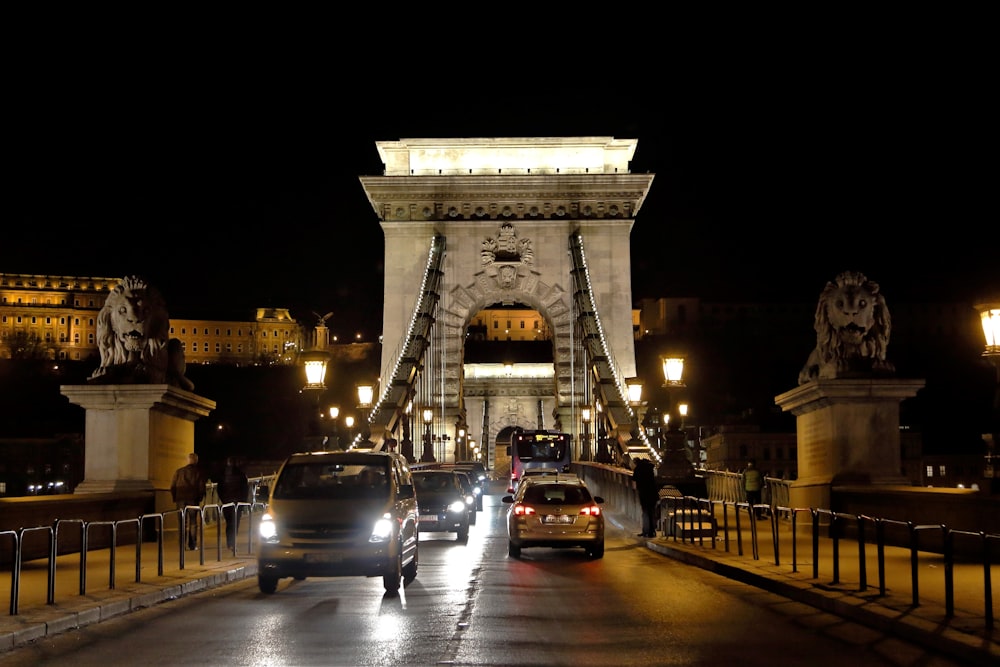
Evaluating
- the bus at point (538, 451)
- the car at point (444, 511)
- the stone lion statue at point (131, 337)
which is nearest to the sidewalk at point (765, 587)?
the stone lion statue at point (131, 337)

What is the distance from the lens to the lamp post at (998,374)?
624 inches

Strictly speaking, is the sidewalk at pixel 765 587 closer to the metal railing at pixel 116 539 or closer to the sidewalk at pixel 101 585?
the sidewalk at pixel 101 585

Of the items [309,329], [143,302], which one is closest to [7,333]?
[309,329]

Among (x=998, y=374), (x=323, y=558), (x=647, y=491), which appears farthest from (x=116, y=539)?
(x=998, y=374)

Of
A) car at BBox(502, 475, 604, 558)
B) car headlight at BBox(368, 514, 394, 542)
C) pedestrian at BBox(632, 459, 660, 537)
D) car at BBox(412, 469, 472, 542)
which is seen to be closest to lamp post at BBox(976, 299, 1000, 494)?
car at BBox(502, 475, 604, 558)

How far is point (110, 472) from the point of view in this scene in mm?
22328

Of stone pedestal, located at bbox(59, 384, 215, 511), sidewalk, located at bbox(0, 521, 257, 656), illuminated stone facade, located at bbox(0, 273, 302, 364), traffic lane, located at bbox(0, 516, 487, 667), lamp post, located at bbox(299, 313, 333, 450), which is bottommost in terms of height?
traffic lane, located at bbox(0, 516, 487, 667)

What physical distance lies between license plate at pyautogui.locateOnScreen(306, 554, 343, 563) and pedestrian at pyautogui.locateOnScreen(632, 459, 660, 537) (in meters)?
9.85

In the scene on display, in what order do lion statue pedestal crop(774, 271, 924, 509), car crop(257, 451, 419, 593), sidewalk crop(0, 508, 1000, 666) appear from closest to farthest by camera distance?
sidewalk crop(0, 508, 1000, 666) < car crop(257, 451, 419, 593) < lion statue pedestal crop(774, 271, 924, 509)

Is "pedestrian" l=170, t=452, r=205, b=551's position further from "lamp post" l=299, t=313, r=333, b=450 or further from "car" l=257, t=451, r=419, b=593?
"lamp post" l=299, t=313, r=333, b=450

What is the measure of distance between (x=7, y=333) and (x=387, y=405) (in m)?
138

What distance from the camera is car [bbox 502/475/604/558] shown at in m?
21.0

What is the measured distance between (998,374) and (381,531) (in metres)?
7.38

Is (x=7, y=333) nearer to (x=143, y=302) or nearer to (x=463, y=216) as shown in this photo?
(x=463, y=216)
